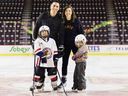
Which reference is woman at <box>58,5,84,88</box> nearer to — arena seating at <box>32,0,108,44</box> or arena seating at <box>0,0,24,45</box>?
arena seating at <box>0,0,24,45</box>

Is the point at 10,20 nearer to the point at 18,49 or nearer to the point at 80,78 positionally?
the point at 18,49

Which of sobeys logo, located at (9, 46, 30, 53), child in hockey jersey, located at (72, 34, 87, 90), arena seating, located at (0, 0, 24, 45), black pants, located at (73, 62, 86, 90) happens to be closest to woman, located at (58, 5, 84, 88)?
child in hockey jersey, located at (72, 34, 87, 90)

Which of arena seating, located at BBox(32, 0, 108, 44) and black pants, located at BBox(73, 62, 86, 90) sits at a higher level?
arena seating, located at BBox(32, 0, 108, 44)

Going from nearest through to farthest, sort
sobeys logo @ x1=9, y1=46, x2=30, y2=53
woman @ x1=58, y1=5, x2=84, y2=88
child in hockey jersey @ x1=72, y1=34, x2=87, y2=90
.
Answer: child in hockey jersey @ x1=72, y1=34, x2=87, y2=90, woman @ x1=58, y1=5, x2=84, y2=88, sobeys logo @ x1=9, y1=46, x2=30, y2=53

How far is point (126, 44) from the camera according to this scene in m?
15.1

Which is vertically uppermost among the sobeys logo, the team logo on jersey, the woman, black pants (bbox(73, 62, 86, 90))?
the woman

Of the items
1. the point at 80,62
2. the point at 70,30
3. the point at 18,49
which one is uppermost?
the point at 70,30

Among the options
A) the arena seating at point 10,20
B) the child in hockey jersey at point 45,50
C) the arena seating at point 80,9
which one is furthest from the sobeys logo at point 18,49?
the child in hockey jersey at point 45,50

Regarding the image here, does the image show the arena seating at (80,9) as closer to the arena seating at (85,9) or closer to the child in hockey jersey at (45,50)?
the arena seating at (85,9)

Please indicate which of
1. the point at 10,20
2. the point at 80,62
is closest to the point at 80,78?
the point at 80,62

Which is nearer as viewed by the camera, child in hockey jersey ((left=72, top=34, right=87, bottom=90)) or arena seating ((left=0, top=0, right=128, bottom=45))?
child in hockey jersey ((left=72, top=34, right=87, bottom=90))

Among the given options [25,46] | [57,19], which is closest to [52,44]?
[57,19]

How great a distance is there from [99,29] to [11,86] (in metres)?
8.58

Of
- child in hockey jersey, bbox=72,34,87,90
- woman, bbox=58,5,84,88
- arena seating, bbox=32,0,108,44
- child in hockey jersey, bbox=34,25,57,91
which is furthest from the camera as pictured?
arena seating, bbox=32,0,108,44
